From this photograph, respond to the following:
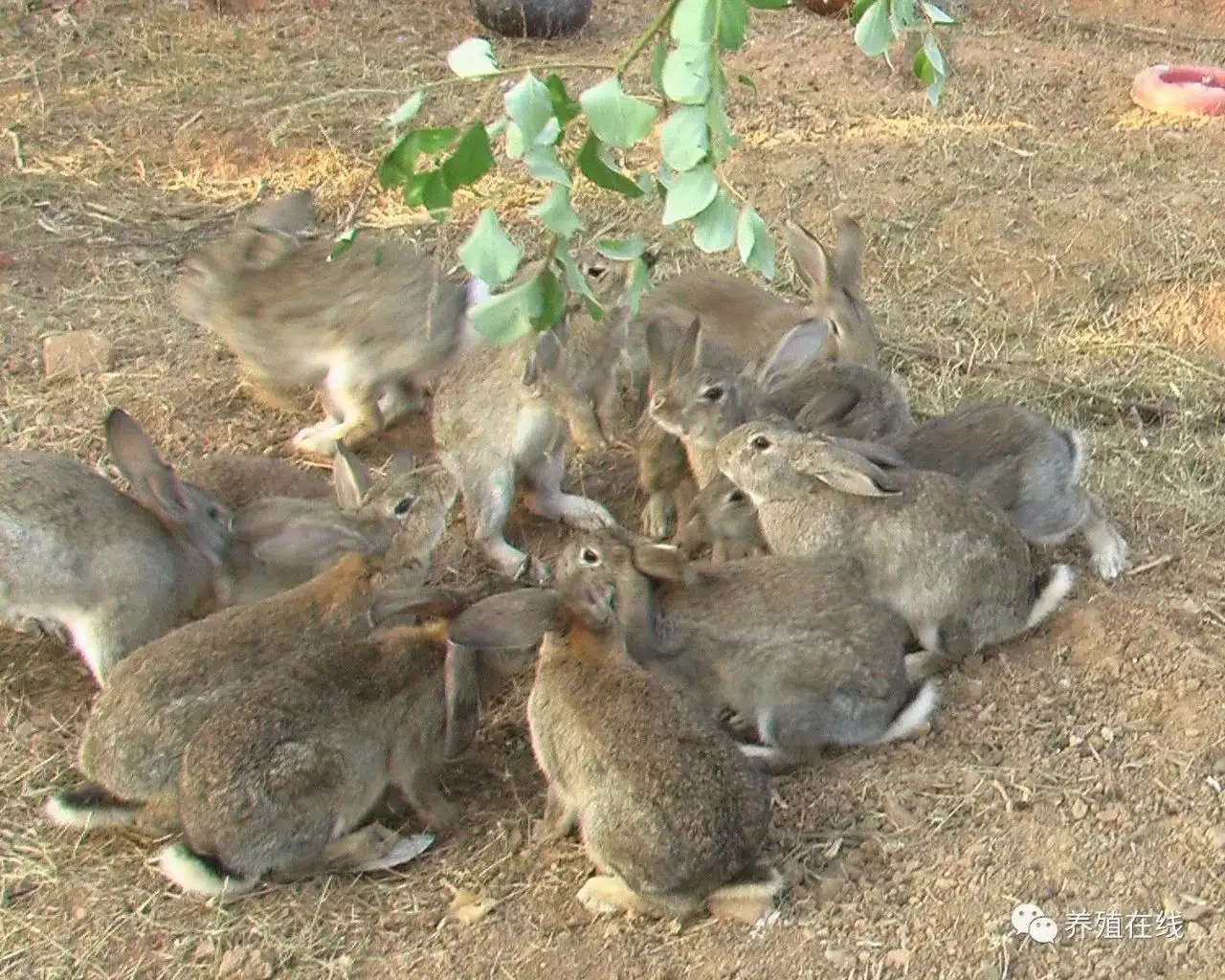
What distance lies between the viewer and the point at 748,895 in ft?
12.5

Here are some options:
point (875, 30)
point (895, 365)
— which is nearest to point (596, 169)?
point (875, 30)

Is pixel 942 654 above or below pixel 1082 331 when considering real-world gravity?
above

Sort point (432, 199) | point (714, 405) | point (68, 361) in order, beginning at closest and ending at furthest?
point (432, 199)
point (714, 405)
point (68, 361)

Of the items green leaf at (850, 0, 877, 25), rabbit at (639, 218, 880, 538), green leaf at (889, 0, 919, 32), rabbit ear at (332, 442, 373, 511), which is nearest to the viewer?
green leaf at (889, 0, 919, 32)

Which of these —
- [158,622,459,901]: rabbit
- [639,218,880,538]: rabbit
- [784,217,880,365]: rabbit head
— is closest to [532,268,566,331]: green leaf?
[158,622,459,901]: rabbit

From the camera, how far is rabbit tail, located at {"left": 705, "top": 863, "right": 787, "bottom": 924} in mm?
3811

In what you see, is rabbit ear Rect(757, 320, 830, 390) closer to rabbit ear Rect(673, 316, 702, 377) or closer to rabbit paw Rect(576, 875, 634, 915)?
rabbit ear Rect(673, 316, 702, 377)

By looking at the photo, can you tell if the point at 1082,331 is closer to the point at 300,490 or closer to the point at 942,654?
the point at 942,654

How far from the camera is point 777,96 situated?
9.63 metres

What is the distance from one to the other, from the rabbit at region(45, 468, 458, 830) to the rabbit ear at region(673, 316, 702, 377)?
1490 millimetres

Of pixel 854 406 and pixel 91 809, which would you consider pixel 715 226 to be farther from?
pixel 854 406

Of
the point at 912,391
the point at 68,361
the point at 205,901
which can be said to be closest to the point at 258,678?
the point at 205,901

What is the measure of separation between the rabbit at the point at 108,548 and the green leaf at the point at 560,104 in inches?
104

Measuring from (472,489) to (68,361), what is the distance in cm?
239
